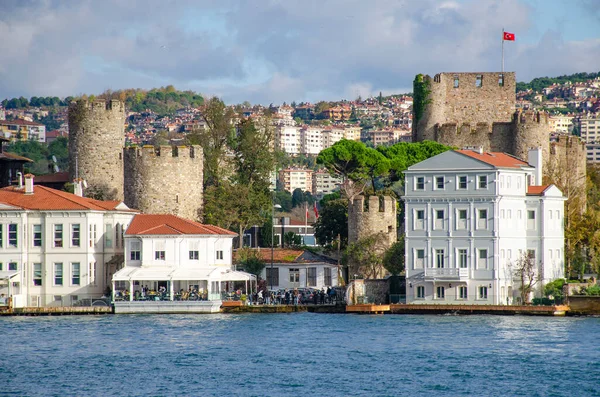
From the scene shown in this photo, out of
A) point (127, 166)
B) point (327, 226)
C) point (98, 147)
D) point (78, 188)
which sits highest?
point (98, 147)

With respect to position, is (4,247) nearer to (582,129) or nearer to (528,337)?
(528,337)

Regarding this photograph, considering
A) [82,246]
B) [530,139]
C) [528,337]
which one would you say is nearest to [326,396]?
[528,337]

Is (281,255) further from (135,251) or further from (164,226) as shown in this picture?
(135,251)

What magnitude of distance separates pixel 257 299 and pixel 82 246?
326 inches

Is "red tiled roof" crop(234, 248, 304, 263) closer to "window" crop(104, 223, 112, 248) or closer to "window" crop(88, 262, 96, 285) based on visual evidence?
"window" crop(104, 223, 112, 248)

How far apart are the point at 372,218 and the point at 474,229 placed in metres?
6.06

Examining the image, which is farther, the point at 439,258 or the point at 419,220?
the point at 419,220

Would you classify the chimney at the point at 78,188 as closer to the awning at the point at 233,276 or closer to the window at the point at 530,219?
the awning at the point at 233,276

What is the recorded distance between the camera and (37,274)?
59469 mm

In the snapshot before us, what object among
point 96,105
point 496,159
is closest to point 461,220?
point 496,159

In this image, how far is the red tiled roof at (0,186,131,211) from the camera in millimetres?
59375

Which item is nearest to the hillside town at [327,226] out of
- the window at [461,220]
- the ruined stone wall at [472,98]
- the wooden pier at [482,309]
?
the window at [461,220]

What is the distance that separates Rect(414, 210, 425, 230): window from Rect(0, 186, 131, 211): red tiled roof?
46.2ft

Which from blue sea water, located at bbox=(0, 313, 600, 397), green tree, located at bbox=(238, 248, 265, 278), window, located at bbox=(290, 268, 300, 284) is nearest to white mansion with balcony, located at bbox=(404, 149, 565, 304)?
blue sea water, located at bbox=(0, 313, 600, 397)
